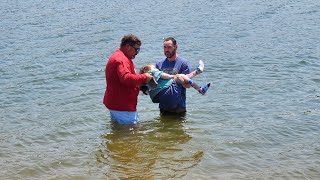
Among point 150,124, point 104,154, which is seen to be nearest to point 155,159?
point 104,154

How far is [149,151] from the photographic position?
9.35 metres

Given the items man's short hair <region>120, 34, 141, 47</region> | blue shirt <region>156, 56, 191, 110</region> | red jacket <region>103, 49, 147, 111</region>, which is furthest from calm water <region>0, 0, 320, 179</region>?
man's short hair <region>120, 34, 141, 47</region>

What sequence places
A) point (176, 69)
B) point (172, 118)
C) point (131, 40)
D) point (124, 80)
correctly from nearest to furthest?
point (124, 80), point (131, 40), point (176, 69), point (172, 118)

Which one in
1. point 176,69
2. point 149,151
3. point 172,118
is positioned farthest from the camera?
point 172,118

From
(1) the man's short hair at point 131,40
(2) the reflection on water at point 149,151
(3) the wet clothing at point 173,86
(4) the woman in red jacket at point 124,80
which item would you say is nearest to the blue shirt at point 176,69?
(3) the wet clothing at point 173,86

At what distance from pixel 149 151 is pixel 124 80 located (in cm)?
153

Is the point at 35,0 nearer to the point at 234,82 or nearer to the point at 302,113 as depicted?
the point at 234,82

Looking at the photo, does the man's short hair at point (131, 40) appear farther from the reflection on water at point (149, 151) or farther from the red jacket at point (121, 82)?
the reflection on water at point (149, 151)

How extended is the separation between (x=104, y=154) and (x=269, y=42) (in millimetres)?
12276

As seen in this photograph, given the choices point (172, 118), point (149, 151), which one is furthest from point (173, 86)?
point (149, 151)

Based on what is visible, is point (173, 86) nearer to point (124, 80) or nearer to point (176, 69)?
point (176, 69)

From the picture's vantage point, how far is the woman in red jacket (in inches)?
341

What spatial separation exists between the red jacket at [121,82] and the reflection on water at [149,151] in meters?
0.67

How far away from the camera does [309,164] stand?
8.69m
